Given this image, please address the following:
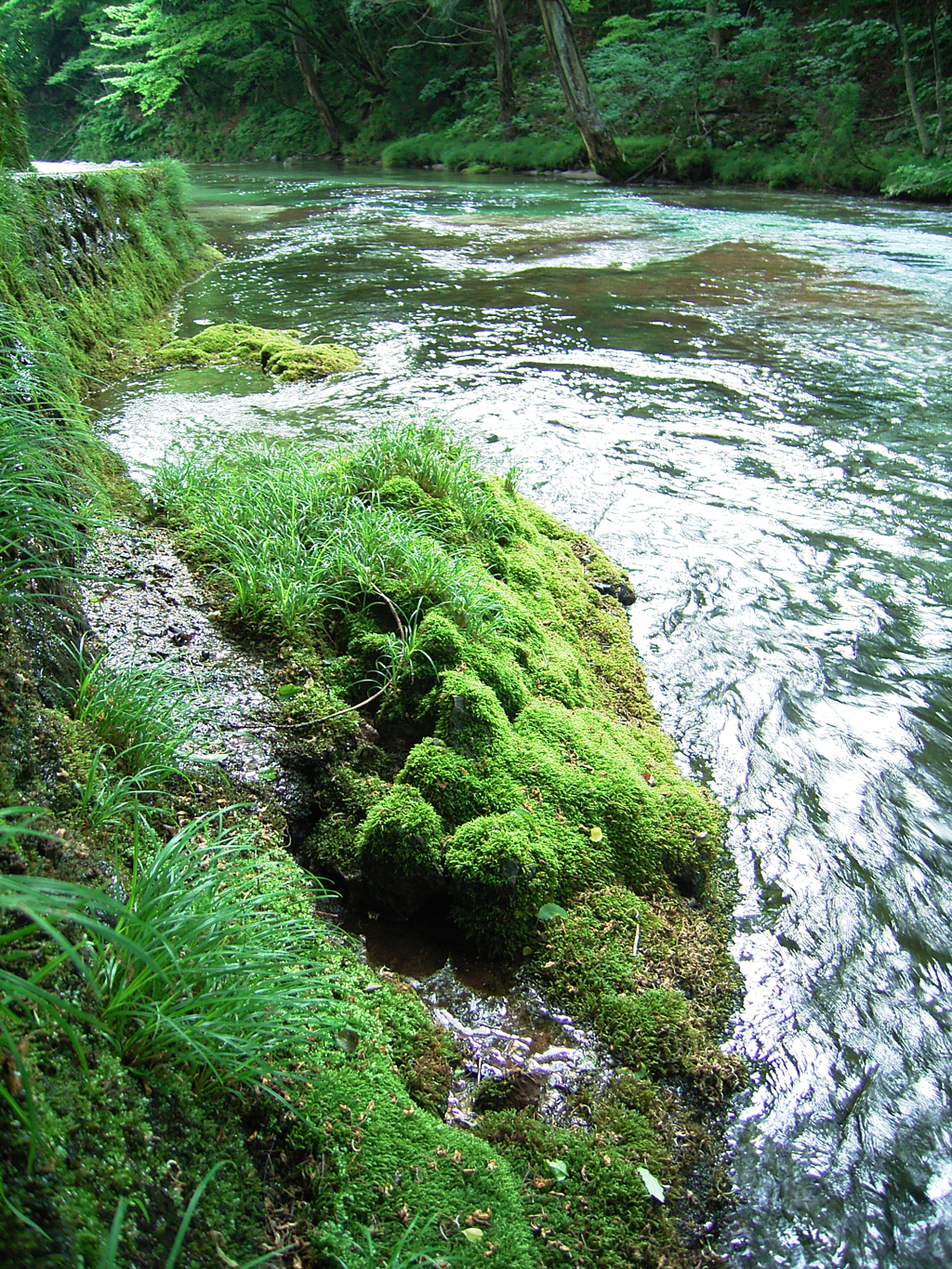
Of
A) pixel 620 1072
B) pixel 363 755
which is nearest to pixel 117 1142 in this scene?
pixel 620 1072

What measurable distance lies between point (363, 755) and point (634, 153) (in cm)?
2149

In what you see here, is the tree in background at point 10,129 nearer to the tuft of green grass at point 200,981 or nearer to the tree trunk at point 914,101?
the tuft of green grass at point 200,981

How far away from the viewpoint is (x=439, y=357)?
24.8ft

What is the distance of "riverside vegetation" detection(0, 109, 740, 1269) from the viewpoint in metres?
1.32

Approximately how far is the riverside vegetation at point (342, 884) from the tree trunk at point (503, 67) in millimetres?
25916

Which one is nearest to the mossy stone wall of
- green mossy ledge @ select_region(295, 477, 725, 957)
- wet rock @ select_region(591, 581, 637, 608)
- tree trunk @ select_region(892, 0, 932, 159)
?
green mossy ledge @ select_region(295, 477, 725, 957)

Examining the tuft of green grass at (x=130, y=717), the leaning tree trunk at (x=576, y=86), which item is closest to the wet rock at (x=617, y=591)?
the tuft of green grass at (x=130, y=717)

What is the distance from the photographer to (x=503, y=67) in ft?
80.0

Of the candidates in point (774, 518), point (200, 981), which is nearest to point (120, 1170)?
point (200, 981)

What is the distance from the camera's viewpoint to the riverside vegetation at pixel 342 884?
4.34ft

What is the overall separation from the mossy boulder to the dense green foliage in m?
13.3

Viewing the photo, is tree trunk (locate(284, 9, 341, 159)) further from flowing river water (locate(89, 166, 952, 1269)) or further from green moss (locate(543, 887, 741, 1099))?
green moss (locate(543, 887, 741, 1099))

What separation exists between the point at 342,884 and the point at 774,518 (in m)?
3.69

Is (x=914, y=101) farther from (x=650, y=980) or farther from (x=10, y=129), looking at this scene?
(x=650, y=980)
